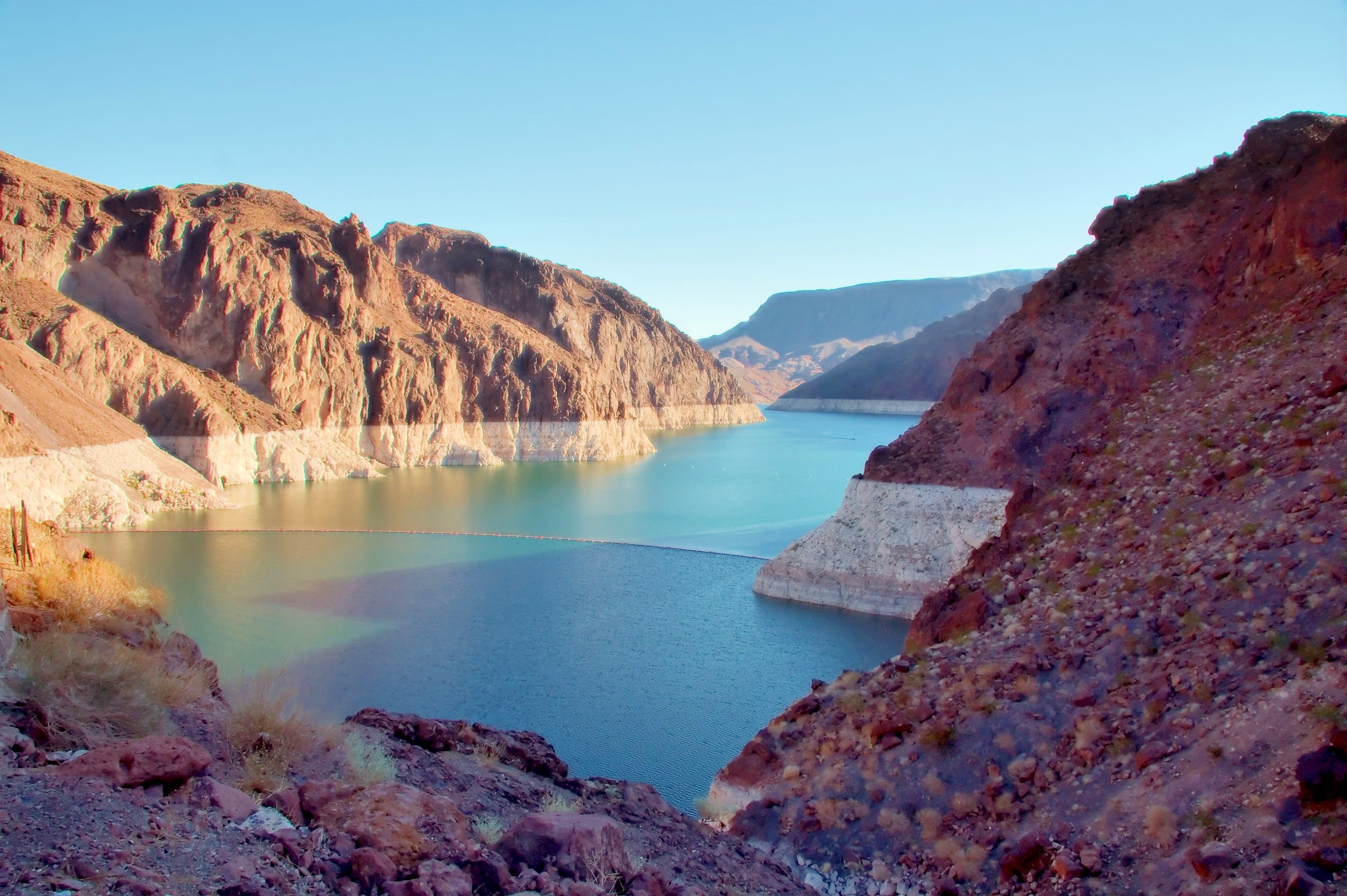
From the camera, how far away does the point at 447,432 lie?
2687 inches

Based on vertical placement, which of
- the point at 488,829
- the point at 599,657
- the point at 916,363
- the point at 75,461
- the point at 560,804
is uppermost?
the point at 916,363

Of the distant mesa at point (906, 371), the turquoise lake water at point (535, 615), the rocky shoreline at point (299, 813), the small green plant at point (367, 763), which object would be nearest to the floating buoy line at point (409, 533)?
the turquoise lake water at point (535, 615)

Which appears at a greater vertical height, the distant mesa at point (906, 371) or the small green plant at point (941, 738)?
the distant mesa at point (906, 371)

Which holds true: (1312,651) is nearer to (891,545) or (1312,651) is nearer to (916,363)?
(891,545)

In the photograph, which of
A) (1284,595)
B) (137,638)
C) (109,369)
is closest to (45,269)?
(109,369)

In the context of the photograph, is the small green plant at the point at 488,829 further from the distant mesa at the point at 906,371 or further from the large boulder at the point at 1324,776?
the distant mesa at the point at 906,371

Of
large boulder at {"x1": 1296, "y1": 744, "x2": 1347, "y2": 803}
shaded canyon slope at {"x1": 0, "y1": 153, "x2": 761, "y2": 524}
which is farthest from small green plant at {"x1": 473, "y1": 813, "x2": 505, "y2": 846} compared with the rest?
shaded canyon slope at {"x1": 0, "y1": 153, "x2": 761, "y2": 524}

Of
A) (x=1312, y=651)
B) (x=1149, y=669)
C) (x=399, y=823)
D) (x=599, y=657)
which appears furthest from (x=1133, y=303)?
(x=399, y=823)

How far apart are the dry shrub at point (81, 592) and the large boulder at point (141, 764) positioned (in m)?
5.35

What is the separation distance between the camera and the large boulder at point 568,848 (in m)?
5.85

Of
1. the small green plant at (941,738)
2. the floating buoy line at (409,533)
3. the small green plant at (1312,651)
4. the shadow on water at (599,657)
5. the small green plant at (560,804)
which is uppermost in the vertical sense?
the small green plant at (1312,651)

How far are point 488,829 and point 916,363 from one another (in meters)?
146

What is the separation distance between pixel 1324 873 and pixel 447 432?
66.3m

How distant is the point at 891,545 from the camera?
21.8 meters
